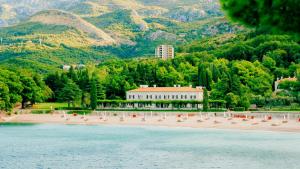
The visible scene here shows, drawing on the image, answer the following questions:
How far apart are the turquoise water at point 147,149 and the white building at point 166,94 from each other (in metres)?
22.0

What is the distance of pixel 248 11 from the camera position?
8953mm

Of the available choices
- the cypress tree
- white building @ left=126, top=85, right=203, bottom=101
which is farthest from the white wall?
the cypress tree

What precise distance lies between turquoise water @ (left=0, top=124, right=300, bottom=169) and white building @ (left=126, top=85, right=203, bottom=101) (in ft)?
72.3

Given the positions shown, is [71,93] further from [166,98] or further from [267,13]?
[267,13]

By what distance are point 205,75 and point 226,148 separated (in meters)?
57.1

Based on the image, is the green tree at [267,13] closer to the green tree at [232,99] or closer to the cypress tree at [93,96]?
the green tree at [232,99]

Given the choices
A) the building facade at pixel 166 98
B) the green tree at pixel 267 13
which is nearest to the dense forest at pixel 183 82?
the building facade at pixel 166 98

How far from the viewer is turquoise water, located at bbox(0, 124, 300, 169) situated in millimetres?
37812

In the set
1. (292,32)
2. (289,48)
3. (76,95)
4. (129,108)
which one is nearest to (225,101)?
(129,108)

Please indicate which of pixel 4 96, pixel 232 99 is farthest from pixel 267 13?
pixel 232 99

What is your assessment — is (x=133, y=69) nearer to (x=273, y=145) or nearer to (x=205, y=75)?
(x=205, y=75)

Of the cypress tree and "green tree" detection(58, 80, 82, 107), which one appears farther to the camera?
"green tree" detection(58, 80, 82, 107)

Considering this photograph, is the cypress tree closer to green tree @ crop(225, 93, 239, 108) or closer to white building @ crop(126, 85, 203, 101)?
white building @ crop(126, 85, 203, 101)

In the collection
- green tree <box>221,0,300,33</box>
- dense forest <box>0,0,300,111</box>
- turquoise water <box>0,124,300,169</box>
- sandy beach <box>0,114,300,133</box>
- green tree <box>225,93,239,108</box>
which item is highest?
dense forest <box>0,0,300,111</box>
